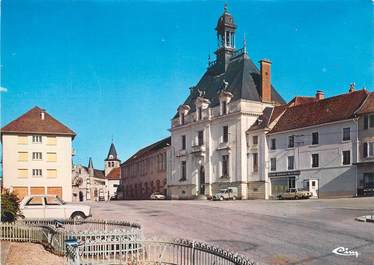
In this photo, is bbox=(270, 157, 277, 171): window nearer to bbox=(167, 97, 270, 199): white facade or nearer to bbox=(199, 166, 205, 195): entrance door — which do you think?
bbox=(167, 97, 270, 199): white facade

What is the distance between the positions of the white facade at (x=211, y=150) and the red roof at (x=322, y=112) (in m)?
4.61

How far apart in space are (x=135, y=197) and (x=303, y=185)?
18.3 metres

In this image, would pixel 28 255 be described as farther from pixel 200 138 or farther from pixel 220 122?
pixel 200 138

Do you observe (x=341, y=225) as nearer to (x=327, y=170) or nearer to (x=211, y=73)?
(x=327, y=170)

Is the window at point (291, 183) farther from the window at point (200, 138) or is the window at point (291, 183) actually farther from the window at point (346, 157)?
the window at point (200, 138)

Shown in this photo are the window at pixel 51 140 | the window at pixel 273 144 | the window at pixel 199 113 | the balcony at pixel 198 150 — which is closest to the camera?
the window at pixel 51 140

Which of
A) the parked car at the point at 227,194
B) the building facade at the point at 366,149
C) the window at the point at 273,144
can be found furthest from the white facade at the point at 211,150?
the building facade at the point at 366,149

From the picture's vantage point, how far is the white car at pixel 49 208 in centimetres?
1956

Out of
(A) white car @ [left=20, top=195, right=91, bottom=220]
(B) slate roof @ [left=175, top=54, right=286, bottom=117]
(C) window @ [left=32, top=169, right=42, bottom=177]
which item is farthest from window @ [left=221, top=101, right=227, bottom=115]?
(C) window @ [left=32, top=169, right=42, bottom=177]

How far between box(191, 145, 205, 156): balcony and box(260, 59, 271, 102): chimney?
9.12 m

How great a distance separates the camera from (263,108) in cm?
5153

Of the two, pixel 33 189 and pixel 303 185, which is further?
pixel 303 185

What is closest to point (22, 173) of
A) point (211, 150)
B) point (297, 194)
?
point (297, 194)

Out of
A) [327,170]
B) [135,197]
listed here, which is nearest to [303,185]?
[327,170]
